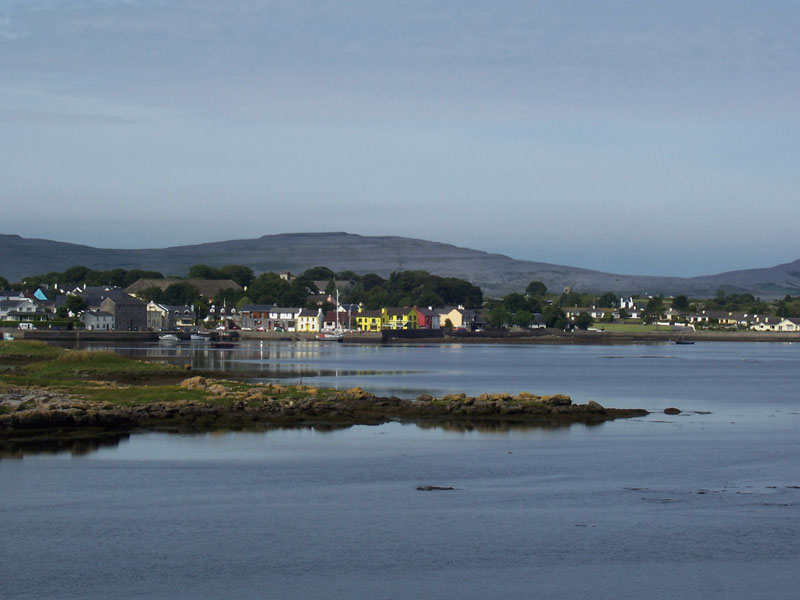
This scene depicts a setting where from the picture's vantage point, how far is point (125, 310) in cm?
10756

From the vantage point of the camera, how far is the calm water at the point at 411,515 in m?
13.8

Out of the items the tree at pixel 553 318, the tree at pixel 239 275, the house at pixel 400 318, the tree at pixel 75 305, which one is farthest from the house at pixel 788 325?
the tree at pixel 75 305

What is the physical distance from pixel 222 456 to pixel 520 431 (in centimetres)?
850

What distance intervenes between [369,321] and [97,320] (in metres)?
35.7

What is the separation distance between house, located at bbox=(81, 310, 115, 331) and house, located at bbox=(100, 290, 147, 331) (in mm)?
706

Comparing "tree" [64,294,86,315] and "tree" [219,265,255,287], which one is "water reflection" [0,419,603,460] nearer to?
"tree" [64,294,86,315]

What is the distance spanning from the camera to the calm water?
13773 mm

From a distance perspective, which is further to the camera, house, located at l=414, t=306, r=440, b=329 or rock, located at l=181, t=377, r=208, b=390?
house, located at l=414, t=306, r=440, b=329

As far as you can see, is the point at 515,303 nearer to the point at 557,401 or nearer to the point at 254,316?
the point at 254,316

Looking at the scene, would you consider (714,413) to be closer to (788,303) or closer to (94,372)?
(94,372)

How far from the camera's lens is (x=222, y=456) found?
23.0m

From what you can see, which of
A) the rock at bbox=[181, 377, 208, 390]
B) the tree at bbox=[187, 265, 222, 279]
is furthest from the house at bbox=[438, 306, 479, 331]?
the rock at bbox=[181, 377, 208, 390]

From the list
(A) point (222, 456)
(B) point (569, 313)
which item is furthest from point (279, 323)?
(A) point (222, 456)

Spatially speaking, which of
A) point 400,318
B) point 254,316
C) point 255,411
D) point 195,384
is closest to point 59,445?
point 255,411
